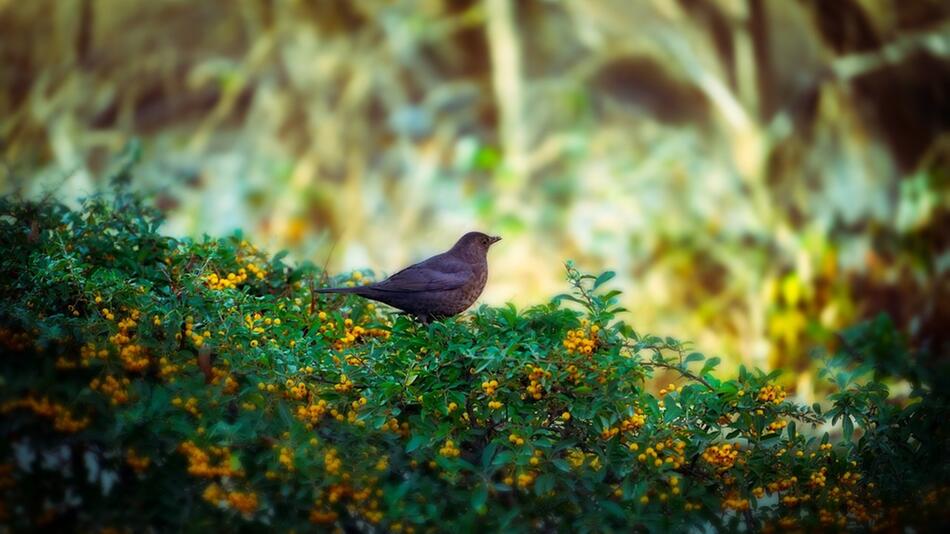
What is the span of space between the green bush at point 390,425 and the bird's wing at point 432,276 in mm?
206

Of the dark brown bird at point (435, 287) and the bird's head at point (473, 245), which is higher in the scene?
the bird's head at point (473, 245)

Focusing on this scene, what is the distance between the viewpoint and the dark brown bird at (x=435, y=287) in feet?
10.4

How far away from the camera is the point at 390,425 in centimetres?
270

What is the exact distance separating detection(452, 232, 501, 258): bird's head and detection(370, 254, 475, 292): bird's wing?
0.08m

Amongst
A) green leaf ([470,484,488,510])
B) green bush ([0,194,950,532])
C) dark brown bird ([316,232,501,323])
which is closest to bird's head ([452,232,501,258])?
dark brown bird ([316,232,501,323])

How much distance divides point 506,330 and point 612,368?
11.4 inches

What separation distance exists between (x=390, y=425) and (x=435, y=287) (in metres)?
0.63

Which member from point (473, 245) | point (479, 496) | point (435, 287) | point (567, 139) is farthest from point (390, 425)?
point (567, 139)

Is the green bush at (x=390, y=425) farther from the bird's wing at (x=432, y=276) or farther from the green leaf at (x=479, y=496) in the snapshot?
the bird's wing at (x=432, y=276)

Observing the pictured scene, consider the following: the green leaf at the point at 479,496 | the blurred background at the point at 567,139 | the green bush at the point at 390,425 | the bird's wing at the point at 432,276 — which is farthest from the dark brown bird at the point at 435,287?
the blurred background at the point at 567,139

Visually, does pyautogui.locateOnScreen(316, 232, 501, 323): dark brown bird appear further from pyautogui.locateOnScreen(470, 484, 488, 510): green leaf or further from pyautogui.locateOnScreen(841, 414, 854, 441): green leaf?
pyautogui.locateOnScreen(841, 414, 854, 441): green leaf

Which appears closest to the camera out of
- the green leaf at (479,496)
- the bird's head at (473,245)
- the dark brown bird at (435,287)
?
the green leaf at (479,496)

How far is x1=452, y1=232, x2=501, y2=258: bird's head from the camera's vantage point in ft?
11.5

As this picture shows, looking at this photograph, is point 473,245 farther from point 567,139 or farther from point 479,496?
point 567,139
